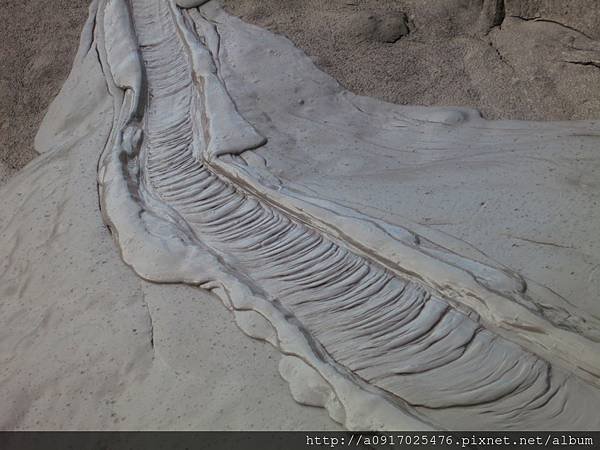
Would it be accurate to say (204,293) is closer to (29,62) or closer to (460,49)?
(460,49)

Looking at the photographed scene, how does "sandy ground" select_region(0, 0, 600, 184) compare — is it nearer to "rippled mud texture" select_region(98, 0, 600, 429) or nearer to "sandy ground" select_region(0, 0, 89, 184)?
"sandy ground" select_region(0, 0, 89, 184)

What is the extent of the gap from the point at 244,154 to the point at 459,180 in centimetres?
65

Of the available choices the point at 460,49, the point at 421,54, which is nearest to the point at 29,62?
the point at 421,54

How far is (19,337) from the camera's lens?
1.55m

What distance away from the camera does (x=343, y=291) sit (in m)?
1.44

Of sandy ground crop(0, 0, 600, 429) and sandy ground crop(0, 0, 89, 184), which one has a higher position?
sandy ground crop(0, 0, 89, 184)

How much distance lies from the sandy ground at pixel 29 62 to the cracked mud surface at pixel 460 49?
2.56ft

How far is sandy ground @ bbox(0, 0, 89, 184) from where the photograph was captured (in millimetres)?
2344

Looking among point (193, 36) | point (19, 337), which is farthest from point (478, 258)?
point (193, 36)

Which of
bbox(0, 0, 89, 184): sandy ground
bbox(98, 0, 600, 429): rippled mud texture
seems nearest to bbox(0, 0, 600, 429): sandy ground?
bbox(98, 0, 600, 429): rippled mud texture

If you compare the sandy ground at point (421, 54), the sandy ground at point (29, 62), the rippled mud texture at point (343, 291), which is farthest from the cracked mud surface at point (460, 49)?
the sandy ground at point (29, 62)

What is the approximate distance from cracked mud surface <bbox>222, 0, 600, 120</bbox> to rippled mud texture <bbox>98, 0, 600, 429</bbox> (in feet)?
0.83

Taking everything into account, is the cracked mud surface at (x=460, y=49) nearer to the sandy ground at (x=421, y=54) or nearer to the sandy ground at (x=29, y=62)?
the sandy ground at (x=421, y=54)

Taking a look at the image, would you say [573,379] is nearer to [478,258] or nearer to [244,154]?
[478,258]
